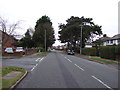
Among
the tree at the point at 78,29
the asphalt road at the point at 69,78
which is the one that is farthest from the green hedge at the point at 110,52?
the tree at the point at 78,29

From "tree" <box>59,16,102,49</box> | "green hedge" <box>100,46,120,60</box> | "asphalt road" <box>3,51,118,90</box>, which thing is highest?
"tree" <box>59,16,102,49</box>

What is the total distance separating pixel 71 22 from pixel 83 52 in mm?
18179

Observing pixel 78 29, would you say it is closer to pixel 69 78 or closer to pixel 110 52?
pixel 110 52

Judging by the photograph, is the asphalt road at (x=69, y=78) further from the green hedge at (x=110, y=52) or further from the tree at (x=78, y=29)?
the tree at (x=78, y=29)

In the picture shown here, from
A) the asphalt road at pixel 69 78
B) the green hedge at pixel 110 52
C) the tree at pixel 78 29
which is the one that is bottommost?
the asphalt road at pixel 69 78

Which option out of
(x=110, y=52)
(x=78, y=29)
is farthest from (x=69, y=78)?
(x=78, y=29)

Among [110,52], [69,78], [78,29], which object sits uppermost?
[78,29]

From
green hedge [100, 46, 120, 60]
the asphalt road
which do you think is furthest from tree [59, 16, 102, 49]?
the asphalt road

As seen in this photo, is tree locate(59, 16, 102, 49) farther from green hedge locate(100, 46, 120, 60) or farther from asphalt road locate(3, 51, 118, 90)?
asphalt road locate(3, 51, 118, 90)

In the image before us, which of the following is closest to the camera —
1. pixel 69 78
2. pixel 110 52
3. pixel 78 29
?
pixel 69 78

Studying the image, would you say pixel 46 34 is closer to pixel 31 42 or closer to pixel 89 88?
pixel 31 42

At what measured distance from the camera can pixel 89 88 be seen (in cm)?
970

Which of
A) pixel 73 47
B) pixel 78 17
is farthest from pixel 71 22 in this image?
pixel 73 47

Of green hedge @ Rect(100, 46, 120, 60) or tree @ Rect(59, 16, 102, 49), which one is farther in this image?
tree @ Rect(59, 16, 102, 49)
